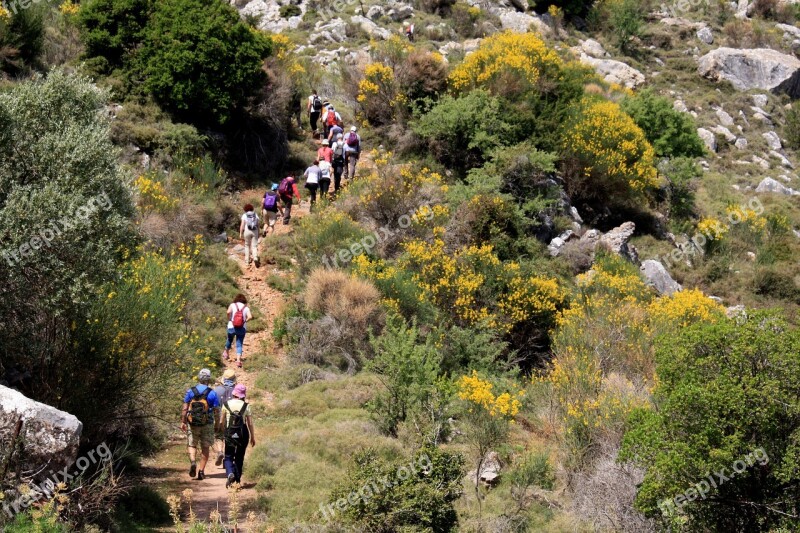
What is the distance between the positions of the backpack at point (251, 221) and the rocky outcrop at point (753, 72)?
3003cm

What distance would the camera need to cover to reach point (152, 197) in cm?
1482

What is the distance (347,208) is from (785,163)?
24.0 meters

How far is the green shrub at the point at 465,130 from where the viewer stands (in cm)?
2092

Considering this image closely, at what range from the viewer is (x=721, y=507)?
28.2 feet

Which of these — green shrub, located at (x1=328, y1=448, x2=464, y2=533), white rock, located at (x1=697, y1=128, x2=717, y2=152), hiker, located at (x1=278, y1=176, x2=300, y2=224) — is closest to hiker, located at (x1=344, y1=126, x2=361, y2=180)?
hiker, located at (x1=278, y1=176, x2=300, y2=224)

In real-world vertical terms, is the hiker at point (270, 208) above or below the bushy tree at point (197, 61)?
below

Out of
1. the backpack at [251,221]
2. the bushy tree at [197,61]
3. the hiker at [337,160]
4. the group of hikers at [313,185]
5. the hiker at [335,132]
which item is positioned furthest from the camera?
the hiker at [335,132]

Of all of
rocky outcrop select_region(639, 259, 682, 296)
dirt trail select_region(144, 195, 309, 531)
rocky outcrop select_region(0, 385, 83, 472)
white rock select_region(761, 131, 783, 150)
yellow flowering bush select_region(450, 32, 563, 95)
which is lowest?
white rock select_region(761, 131, 783, 150)

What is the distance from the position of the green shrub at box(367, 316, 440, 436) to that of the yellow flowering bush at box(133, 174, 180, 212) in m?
5.75

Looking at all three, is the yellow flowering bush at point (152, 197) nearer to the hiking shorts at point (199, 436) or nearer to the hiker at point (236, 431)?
the hiking shorts at point (199, 436)

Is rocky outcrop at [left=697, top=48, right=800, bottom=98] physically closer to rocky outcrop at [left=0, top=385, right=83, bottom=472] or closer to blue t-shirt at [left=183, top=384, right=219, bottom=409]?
blue t-shirt at [left=183, top=384, right=219, bottom=409]

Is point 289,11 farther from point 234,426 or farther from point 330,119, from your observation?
point 234,426

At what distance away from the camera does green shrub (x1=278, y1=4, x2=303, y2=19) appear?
32750 millimetres

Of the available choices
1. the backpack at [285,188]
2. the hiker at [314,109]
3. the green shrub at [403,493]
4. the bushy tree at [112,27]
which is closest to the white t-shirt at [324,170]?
the backpack at [285,188]
